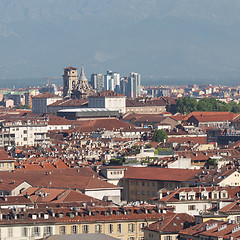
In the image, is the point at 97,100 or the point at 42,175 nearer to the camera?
the point at 42,175

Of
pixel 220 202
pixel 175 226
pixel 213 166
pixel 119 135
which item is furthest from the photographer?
pixel 119 135

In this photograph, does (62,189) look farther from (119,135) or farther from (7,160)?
(119,135)

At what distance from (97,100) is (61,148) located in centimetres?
8565

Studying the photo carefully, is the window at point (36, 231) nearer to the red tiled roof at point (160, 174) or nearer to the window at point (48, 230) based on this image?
the window at point (48, 230)

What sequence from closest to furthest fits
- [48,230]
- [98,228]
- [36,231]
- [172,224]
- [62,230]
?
[172,224] < [36,231] < [48,230] < [62,230] < [98,228]

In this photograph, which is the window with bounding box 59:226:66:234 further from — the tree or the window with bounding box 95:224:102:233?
the tree

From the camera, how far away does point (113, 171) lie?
2739 inches

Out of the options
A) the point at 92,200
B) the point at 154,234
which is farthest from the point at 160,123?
the point at 154,234

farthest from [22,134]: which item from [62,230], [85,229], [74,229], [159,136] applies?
[62,230]

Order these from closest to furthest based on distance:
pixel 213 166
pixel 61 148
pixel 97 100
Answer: pixel 213 166
pixel 61 148
pixel 97 100

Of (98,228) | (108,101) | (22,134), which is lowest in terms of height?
(98,228)

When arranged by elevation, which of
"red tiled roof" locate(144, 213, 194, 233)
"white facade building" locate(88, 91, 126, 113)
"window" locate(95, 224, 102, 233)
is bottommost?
"window" locate(95, 224, 102, 233)

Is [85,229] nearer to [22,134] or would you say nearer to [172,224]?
[172,224]

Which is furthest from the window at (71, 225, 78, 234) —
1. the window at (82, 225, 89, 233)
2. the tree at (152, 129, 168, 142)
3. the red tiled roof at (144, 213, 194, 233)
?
the tree at (152, 129, 168, 142)
